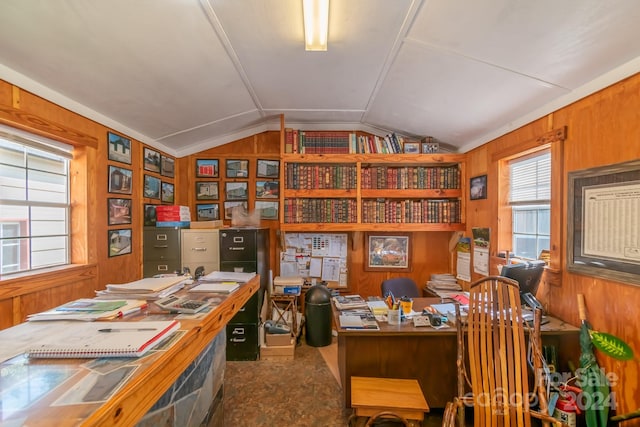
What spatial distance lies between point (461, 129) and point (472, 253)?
1.31 m

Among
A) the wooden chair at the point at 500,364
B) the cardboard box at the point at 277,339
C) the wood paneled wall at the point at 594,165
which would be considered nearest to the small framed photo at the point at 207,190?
the cardboard box at the point at 277,339

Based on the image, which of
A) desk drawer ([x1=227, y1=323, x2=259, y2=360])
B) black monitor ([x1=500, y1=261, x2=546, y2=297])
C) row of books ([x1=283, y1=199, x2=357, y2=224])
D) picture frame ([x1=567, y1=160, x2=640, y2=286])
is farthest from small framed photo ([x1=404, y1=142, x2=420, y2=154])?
desk drawer ([x1=227, y1=323, x2=259, y2=360])

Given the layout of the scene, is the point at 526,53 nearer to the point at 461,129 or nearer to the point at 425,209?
the point at 461,129

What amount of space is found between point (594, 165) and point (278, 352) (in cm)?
302

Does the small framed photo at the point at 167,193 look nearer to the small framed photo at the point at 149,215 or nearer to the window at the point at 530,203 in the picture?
the small framed photo at the point at 149,215

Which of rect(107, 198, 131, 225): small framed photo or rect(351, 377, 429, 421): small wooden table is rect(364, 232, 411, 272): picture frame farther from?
rect(107, 198, 131, 225): small framed photo

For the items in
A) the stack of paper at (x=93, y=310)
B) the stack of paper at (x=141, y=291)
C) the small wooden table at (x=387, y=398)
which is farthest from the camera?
the small wooden table at (x=387, y=398)

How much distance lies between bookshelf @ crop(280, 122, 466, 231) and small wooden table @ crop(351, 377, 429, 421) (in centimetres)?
166

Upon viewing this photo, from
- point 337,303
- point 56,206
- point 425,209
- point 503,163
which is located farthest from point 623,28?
point 56,206

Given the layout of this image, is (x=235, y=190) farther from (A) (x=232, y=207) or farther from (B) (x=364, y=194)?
(B) (x=364, y=194)

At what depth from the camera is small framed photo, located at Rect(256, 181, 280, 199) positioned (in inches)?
146

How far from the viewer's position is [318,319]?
3.26 m

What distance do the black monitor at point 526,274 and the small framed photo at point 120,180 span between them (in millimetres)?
3182

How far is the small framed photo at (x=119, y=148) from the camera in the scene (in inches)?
98.8
